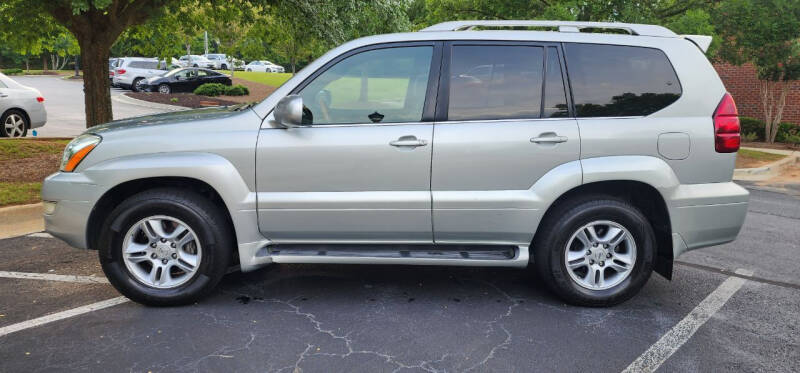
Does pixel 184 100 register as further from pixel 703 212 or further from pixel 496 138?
pixel 703 212

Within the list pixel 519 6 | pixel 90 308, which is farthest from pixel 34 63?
pixel 90 308

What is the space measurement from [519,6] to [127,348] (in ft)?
42.9

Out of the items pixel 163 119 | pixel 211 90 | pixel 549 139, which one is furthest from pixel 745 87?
pixel 211 90

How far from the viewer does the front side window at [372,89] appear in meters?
4.06

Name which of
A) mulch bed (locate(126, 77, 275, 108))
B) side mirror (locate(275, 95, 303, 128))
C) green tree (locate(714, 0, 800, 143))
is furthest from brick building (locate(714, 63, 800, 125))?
side mirror (locate(275, 95, 303, 128))

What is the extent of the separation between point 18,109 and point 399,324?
11414 millimetres

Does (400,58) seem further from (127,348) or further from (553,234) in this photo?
(127,348)

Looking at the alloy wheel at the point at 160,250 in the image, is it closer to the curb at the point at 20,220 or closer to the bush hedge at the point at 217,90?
the curb at the point at 20,220

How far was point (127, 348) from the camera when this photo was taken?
137 inches

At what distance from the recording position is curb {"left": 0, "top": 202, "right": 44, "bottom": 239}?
6320 millimetres

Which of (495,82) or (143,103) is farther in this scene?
(143,103)

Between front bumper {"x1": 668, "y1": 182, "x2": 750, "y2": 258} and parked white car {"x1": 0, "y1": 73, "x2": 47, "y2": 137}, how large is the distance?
1239 centimetres

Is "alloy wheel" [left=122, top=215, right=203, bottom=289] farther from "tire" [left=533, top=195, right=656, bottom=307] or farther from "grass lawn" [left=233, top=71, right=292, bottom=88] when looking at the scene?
"grass lawn" [left=233, top=71, right=292, bottom=88]

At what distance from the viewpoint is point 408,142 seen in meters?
3.96
